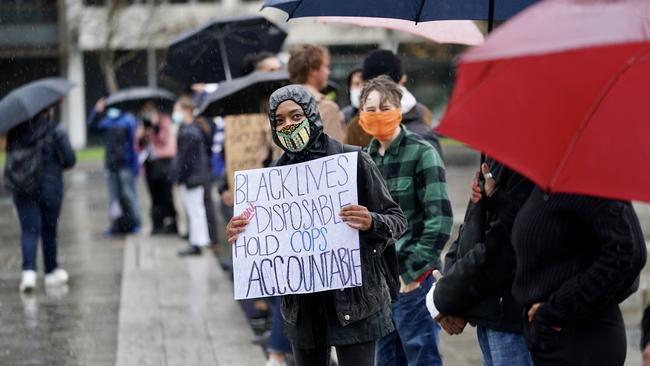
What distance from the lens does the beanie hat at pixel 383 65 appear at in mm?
6250

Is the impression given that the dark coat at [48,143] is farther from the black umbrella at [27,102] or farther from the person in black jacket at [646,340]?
the person in black jacket at [646,340]

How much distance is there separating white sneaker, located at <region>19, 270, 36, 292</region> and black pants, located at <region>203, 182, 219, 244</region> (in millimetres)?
2482

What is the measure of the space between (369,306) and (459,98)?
1.73 meters

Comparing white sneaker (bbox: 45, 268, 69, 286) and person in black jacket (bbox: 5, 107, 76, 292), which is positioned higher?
person in black jacket (bbox: 5, 107, 76, 292)

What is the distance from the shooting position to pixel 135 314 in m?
8.77

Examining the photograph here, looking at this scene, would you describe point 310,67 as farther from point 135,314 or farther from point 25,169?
point 25,169

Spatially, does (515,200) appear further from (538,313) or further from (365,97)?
(365,97)

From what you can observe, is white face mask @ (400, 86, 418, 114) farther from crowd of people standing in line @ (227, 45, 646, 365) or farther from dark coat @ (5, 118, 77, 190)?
dark coat @ (5, 118, 77, 190)

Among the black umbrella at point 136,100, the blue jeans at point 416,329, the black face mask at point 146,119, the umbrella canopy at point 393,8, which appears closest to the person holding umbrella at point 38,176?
the black umbrella at point 136,100

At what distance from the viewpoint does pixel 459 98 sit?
3.00m

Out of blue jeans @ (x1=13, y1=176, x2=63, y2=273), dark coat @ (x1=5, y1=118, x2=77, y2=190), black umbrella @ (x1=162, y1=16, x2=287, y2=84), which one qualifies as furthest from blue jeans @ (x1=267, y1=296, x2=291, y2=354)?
dark coat @ (x1=5, y1=118, x2=77, y2=190)

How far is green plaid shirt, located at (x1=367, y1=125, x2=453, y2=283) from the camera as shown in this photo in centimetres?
525

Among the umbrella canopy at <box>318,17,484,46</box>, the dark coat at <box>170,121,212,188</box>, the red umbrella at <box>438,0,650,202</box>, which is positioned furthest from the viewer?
the dark coat at <box>170,121,212,188</box>

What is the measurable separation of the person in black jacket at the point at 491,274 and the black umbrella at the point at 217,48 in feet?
17.9
